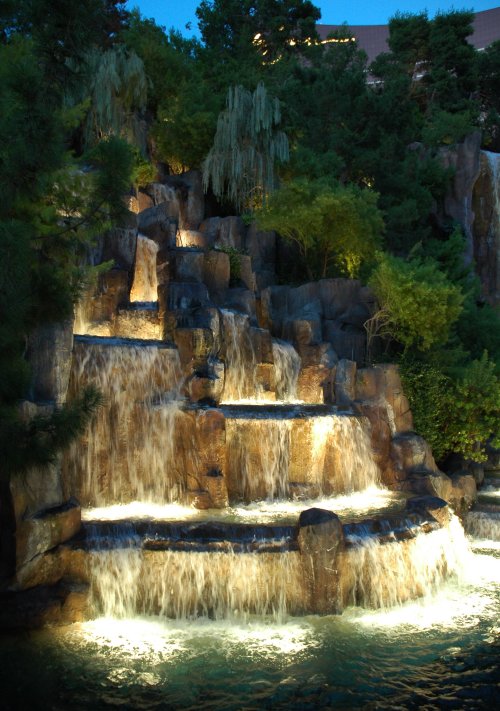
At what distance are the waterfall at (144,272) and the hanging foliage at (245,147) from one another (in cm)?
627

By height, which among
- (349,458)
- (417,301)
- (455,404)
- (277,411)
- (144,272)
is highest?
(144,272)

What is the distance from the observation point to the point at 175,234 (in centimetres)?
2047

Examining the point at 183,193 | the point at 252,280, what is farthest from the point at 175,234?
the point at 183,193

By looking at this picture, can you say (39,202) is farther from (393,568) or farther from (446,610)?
(446,610)

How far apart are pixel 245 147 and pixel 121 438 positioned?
603 inches

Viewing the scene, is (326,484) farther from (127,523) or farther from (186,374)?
(127,523)

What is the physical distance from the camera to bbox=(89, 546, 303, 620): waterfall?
9211 mm

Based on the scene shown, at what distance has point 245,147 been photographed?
81.6ft

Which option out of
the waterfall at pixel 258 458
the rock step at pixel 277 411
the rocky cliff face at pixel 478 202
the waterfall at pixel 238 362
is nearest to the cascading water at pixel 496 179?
the rocky cliff face at pixel 478 202

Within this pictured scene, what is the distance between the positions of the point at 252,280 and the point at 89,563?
1208cm

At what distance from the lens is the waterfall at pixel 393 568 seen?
9.82 m

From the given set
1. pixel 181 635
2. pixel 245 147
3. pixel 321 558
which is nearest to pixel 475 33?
pixel 245 147

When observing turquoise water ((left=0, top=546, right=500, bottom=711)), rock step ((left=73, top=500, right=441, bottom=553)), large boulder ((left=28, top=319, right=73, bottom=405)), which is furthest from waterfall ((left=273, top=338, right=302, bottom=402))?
turquoise water ((left=0, top=546, right=500, bottom=711))

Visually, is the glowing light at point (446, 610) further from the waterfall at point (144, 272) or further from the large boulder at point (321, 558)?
the waterfall at point (144, 272)
